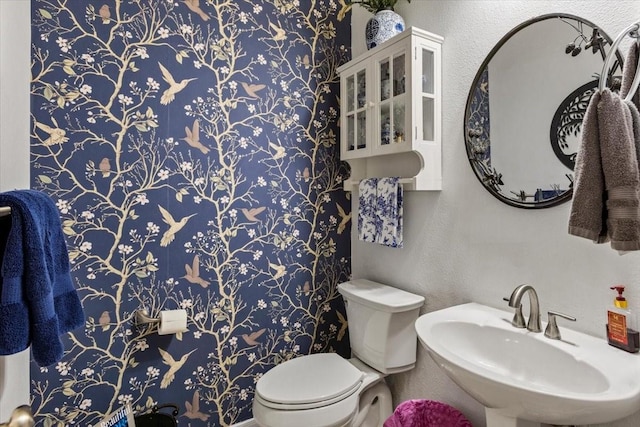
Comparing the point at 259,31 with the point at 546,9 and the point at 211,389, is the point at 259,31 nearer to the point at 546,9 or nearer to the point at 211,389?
the point at 546,9

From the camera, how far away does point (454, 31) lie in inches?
63.8

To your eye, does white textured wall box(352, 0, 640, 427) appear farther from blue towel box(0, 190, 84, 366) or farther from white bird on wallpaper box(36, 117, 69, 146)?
white bird on wallpaper box(36, 117, 69, 146)

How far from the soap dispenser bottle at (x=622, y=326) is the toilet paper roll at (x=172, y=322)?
63.2 inches

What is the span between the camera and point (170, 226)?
1745mm

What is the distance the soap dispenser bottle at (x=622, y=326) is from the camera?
1039 mm

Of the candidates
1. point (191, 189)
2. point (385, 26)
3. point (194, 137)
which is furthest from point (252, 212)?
point (385, 26)

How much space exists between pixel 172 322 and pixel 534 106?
172 centimetres

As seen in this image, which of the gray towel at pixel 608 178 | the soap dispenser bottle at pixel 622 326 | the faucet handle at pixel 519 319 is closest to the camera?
the gray towel at pixel 608 178

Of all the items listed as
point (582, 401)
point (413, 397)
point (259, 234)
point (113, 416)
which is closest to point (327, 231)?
point (259, 234)

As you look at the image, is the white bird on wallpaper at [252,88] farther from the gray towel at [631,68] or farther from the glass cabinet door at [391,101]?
the gray towel at [631,68]

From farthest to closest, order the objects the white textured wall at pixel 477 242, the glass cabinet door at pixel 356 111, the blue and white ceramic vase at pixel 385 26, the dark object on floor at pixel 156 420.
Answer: the glass cabinet door at pixel 356 111 < the blue and white ceramic vase at pixel 385 26 < the dark object on floor at pixel 156 420 < the white textured wall at pixel 477 242

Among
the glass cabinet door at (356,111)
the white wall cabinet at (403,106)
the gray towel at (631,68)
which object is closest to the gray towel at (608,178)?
the gray towel at (631,68)

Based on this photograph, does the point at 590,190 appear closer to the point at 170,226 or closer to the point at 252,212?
the point at 252,212

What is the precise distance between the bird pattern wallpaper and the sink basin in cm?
96
